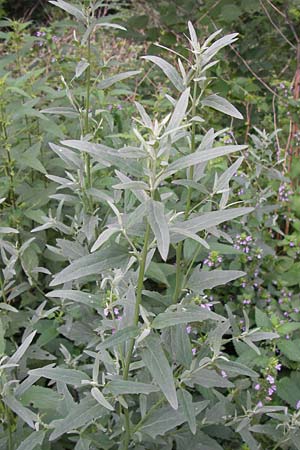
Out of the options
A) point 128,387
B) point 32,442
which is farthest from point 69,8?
point 32,442

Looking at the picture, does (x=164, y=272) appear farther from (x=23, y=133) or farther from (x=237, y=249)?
(x=23, y=133)

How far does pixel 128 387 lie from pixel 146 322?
0.20 meters

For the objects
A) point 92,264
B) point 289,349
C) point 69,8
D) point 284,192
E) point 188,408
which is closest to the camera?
point 92,264

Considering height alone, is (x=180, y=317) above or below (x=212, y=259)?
above

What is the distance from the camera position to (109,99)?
2.84 m

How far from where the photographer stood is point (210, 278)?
1.41 m

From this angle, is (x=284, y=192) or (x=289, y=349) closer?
(x=289, y=349)

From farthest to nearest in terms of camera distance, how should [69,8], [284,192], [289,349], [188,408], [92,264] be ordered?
[284,192] < [289,349] < [69,8] < [188,408] < [92,264]

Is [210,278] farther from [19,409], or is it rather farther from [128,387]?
[19,409]

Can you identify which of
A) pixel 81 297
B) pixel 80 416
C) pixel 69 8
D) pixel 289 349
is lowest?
pixel 289 349

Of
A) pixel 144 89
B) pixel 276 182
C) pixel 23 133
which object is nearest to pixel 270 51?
pixel 144 89

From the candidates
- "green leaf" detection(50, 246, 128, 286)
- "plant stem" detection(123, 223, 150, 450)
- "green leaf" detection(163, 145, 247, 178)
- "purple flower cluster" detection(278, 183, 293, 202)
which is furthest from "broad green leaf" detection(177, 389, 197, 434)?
"purple flower cluster" detection(278, 183, 293, 202)

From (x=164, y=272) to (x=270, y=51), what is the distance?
2748 mm

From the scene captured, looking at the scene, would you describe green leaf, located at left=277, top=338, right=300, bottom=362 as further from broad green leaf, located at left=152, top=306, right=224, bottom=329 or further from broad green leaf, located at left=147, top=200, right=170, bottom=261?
broad green leaf, located at left=147, top=200, right=170, bottom=261
